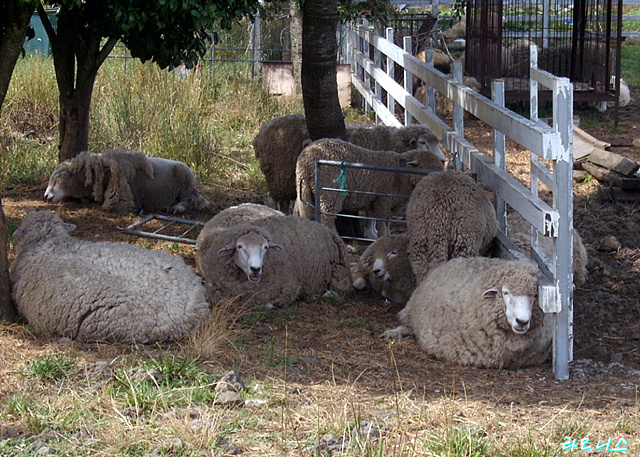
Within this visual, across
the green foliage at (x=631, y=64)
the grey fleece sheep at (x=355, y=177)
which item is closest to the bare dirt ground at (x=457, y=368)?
the grey fleece sheep at (x=355, y=177)

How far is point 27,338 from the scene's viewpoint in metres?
5.18

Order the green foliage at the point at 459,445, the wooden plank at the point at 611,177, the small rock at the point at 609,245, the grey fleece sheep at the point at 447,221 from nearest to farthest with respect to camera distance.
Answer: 1. the green foliage at the point at 459,445
2. the grey fleece sheep at the point at 447,221
3. the small rock at the point at 609,245
4. the wooden plank at the point at 611,177

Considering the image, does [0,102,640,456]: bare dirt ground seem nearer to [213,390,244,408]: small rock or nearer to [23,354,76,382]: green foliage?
[23,354,76,382]: green foliage

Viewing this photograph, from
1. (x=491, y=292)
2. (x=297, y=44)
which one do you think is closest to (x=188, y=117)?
(x=297, y=44)

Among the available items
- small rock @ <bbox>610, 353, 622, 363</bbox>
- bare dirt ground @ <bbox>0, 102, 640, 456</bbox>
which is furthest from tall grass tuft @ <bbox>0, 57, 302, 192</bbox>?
small rock @ <bbox>610, 353, 622, 363</bbox>

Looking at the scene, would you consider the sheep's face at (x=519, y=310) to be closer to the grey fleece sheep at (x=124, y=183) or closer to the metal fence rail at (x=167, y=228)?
the metal fence rail at (x=167, y=228)

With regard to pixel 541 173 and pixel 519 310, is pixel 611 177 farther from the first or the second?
pixel 519 310

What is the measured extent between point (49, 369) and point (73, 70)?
5468 millimetres

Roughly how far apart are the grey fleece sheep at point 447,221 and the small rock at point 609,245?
1980 mm

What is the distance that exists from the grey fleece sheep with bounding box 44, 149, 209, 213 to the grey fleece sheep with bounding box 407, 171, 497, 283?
12.6 feet

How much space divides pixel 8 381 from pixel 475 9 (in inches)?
476

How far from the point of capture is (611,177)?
30.6ft

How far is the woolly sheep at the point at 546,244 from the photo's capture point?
6413 millimetres

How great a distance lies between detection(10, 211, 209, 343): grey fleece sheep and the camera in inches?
203
